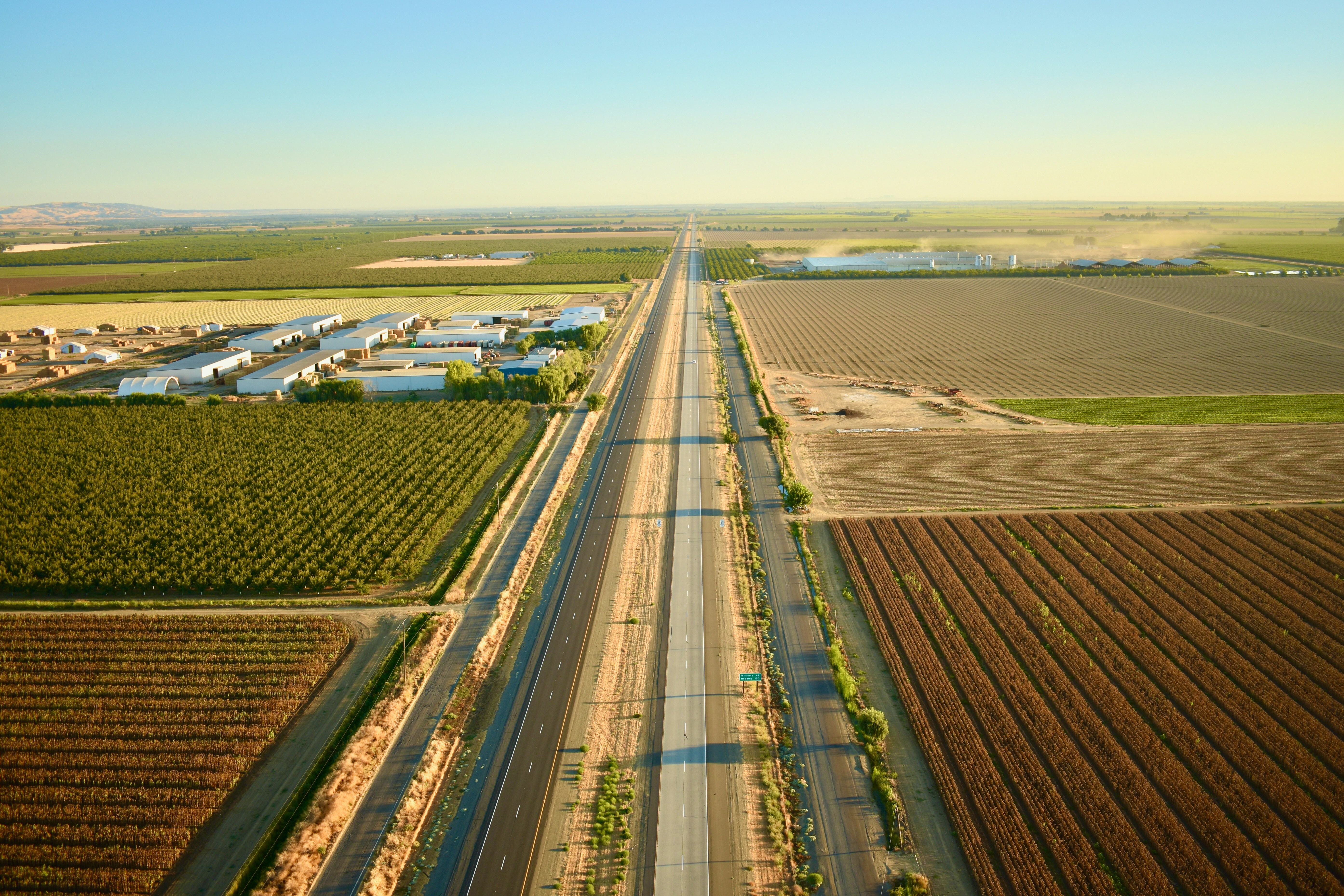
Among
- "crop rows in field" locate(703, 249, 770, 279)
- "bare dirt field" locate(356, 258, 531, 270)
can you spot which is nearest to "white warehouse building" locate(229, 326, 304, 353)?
"bare dirt field" locate(356, 258, 531, 270)

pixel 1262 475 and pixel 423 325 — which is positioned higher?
pixel 423 325

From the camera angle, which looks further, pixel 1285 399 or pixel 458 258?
pixel 458 258

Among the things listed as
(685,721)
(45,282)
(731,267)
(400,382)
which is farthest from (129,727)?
(45,282)

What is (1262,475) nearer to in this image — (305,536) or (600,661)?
(600,661)

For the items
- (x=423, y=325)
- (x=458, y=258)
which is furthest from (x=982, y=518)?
(x=458, y=258)

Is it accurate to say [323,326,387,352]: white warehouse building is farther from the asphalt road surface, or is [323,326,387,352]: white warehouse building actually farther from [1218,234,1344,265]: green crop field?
[1218,234,1344,265]: green crop field

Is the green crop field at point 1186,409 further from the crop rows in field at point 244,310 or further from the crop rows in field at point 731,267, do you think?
the crop rows in field at point 731,267

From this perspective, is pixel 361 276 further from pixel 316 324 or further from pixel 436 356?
pixel 436 356
